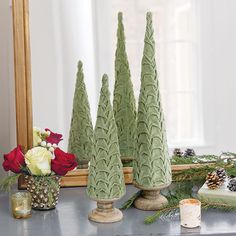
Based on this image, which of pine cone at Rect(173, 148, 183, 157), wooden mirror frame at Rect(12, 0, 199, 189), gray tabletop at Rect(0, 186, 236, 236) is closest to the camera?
gray tabletop at Rect(0, 186, 236, 236)

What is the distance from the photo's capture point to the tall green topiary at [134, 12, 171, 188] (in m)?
1.18

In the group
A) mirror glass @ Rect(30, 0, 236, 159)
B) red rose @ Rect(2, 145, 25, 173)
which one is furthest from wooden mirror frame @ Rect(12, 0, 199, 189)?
red rose @ Rect(2, 145, 25, 173)

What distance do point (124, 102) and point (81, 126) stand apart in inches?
6.0

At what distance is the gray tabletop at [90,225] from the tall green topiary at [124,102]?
23 cm

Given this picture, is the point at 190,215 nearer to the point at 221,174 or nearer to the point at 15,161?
the point at 221,174

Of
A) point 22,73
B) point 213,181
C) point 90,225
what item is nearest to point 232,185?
point 213,181

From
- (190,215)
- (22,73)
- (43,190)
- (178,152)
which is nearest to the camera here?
(190,215)

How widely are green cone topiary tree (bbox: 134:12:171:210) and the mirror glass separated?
21 cm

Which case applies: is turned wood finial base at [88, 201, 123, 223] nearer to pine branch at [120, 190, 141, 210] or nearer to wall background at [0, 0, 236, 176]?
pine branch at [120, 190, 141, 210]

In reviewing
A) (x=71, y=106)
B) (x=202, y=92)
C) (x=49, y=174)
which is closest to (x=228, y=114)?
(x=202, y=92)

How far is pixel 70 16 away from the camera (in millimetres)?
1385

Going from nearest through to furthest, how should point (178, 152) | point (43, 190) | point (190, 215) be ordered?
point (190, 215) → point (43, 190) → point (178, 152)

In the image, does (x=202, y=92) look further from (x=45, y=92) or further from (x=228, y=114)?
(x=45, y=92)

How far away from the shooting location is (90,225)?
114cm
